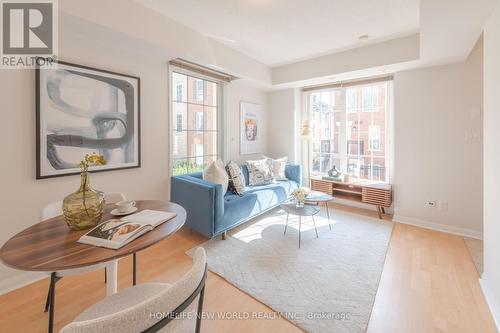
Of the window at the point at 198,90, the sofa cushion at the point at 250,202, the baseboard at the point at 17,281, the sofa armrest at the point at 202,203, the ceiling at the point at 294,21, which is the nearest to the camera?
the baseboard at the point at 17,281

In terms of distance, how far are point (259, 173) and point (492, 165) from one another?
2731 millimetres

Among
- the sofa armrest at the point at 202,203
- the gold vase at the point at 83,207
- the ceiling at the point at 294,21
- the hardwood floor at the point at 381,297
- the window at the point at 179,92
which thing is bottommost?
the hardwood floor at the point at 381,297

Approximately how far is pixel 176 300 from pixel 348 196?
12.5 feet

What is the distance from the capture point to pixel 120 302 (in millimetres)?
1080

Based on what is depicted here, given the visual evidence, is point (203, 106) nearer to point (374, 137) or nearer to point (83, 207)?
point (83, 207)

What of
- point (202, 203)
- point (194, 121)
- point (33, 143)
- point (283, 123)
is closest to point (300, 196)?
point (202, 203)

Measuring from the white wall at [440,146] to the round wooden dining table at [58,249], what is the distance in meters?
3.47

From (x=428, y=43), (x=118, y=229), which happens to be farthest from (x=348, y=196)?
(x=118, y=229)

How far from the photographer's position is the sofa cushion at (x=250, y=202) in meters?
2.75

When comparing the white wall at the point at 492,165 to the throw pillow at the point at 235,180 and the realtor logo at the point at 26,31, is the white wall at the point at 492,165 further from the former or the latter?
the realtor logo at the point at 26,31

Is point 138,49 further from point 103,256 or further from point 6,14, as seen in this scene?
point 103,256

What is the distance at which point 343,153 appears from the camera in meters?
4.25

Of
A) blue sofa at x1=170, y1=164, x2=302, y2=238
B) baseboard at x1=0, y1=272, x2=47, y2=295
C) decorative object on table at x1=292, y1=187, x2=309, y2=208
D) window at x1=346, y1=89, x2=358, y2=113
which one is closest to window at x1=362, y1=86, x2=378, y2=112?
window at x1=346, y1=89, x2=358, y2=113

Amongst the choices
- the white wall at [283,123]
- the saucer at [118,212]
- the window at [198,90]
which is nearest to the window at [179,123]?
the window at [198,90]
